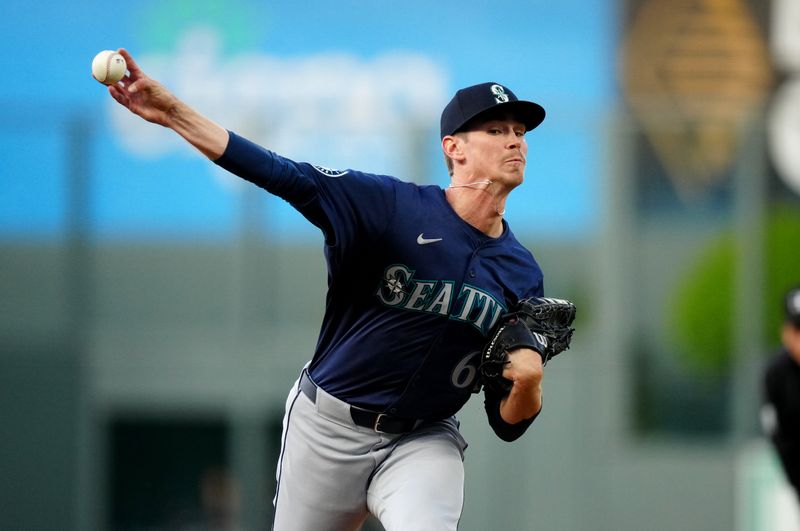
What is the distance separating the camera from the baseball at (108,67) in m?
3.90

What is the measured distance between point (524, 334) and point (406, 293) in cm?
42

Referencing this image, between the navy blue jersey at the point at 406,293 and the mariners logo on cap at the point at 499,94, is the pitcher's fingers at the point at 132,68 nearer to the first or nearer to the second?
the navy blue jersey at the point at 406,293

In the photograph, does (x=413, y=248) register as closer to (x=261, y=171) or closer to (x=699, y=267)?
(x=261, y=171)

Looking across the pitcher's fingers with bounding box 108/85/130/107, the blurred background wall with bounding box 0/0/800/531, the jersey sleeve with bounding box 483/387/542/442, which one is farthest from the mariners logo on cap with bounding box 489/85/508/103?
the blurred background wall with bounding box 0/0/800/531

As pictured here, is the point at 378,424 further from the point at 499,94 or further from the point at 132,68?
the point at 132,68

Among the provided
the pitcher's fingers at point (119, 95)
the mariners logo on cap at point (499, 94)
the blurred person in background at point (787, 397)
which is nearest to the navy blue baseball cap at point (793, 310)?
the blurred person in background at point (787, 397)

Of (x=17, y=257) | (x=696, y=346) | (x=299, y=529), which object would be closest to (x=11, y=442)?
(x=17, y=257)

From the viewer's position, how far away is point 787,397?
676cm

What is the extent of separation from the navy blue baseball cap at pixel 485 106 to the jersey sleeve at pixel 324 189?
0.30 meters

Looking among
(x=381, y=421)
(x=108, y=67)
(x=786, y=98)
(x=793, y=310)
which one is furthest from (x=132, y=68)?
(x=786, y=98)

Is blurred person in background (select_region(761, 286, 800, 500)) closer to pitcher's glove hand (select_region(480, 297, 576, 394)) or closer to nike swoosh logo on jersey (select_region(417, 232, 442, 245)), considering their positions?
pitcher's glove hand (select_region(480, 297, 576, 394))

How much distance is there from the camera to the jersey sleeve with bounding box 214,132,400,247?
13.3 feet

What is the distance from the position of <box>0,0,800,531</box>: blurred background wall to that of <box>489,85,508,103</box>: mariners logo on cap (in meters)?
6.42

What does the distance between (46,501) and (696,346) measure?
5487mm
